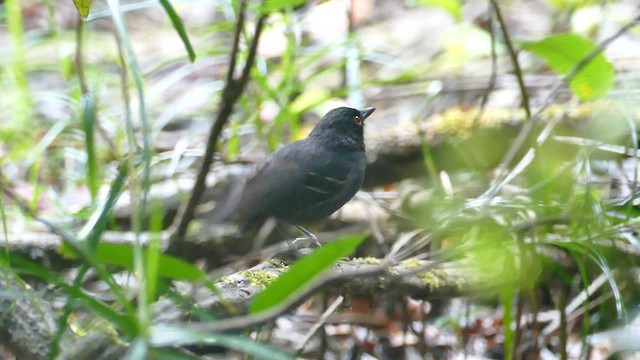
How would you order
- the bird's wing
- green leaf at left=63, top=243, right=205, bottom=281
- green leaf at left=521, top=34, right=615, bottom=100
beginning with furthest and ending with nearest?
green leaf at left=521, top=34, right=615, bottom=100
the bird's wing
green leaf at left=63, top=243, right=205, bottom=281

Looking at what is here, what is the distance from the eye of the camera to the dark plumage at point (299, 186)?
2766 mm

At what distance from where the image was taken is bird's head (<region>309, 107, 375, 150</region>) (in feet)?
10.2

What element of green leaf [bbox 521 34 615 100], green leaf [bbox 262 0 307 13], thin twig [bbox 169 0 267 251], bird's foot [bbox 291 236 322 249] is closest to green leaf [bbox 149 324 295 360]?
green leaf [bbox 262 0 307 13]

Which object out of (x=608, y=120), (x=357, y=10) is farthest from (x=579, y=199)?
(x=357, y=10)

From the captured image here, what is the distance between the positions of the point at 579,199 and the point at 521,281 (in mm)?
386

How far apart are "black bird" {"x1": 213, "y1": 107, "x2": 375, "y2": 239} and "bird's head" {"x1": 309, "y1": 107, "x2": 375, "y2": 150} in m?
0.05

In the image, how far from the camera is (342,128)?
10.5ft

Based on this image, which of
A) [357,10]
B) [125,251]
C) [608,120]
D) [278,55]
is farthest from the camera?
[357,10]

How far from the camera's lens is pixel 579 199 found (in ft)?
9.21

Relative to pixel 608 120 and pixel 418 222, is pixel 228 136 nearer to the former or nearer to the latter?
pixel 418 222

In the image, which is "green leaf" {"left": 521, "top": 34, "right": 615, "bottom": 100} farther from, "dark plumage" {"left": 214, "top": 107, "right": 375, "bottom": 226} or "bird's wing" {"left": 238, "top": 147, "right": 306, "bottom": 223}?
"bird's wing" {"left": 238, "top": 147, "right": 306, "bottom": 223}

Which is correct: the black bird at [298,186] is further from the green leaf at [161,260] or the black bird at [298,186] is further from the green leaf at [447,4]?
the green leaf at [447,4]

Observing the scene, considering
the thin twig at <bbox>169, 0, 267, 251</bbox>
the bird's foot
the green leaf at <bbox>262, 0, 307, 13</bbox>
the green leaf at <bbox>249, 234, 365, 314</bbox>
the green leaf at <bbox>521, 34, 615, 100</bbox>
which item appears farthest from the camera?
the bird's foot

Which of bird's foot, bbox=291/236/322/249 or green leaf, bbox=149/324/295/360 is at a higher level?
green leaf, bbox=149/324/295/360
